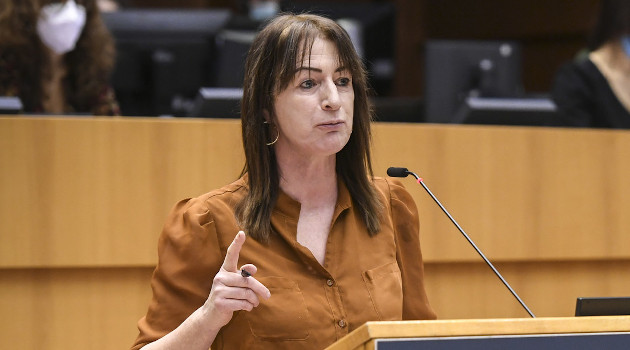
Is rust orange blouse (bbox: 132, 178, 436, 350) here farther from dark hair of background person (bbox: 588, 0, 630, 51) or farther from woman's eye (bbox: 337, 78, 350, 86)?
dark hair of background person (bbox: 588, 0, 630, 51)

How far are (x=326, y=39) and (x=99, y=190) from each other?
0.86m

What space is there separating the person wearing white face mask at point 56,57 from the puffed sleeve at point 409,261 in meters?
1.56

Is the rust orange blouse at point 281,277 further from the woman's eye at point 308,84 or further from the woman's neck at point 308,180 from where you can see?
the woman's eye at point 308,84

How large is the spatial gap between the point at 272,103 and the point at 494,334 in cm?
61

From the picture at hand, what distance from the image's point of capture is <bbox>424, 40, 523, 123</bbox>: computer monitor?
10.8 feet

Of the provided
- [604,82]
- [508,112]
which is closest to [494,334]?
[508,112]

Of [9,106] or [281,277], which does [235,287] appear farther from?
[9,106]

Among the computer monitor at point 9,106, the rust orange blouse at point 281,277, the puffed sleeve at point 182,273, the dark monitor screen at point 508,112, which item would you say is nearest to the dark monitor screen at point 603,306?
the rust orange blouse at point 281,277

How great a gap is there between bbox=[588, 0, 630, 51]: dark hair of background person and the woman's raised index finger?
220cm

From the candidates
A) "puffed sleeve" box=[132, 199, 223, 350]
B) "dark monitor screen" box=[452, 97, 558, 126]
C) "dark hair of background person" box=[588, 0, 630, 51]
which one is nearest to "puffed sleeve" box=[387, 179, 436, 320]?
"puffed sleeve" box=[132, 199, 223, 350]

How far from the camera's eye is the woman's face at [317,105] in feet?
5.29

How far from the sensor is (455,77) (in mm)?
3328

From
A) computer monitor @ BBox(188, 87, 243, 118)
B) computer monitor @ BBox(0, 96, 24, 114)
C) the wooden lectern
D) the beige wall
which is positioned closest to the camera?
the wooden lectern

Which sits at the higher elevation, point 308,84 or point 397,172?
point 308,84
